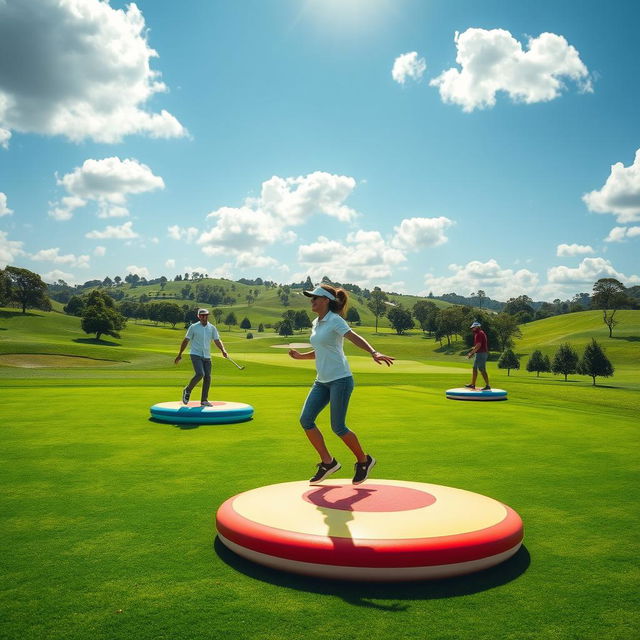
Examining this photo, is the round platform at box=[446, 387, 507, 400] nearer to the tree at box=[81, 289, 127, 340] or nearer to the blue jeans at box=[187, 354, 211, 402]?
the blue jeans at box=[187, 354, 211, 402]

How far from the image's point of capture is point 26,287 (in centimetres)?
12088

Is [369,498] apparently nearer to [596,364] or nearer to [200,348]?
[200,348]

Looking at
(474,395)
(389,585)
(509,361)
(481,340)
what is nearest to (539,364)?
(509,361)

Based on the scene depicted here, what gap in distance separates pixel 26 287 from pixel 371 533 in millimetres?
134877

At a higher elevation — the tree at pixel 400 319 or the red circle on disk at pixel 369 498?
the tree at pixel 400 319

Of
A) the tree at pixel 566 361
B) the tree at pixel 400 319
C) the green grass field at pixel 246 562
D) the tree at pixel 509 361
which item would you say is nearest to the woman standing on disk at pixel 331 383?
the green grass field at pixel 246 562

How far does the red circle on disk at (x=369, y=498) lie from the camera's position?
5.78 metres

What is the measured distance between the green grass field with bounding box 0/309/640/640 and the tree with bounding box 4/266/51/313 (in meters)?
121

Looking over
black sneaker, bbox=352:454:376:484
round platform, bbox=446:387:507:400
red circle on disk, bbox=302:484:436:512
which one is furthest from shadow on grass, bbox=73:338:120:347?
red circle on disk, bbox=302:484:436:512

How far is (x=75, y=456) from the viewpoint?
941cm

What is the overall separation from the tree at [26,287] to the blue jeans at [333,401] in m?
130

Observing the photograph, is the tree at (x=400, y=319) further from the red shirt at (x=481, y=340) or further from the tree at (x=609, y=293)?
the red shirt at (x=481, y=340)

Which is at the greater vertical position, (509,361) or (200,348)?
(200,348)

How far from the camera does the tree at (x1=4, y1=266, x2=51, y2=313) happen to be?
389 feet
